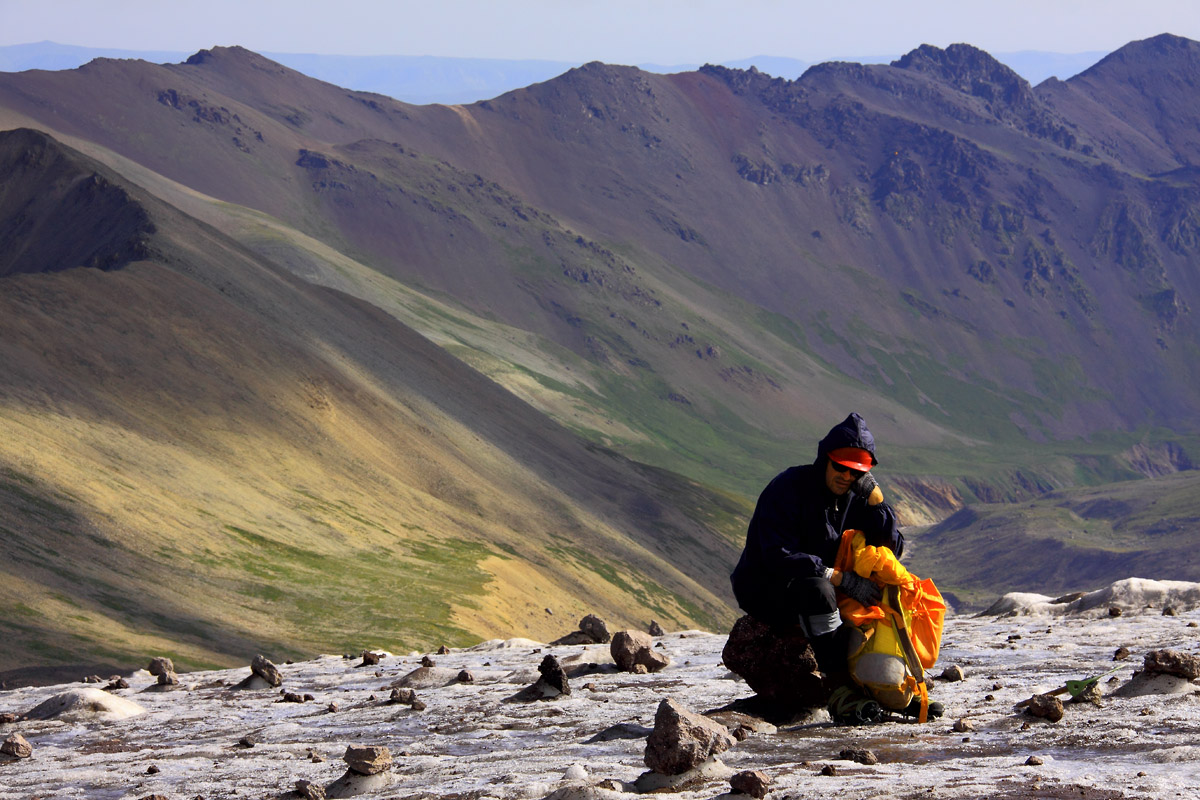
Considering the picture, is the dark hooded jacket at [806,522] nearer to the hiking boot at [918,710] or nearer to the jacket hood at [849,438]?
the jacket hood at [849,438]

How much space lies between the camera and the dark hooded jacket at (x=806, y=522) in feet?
41.9

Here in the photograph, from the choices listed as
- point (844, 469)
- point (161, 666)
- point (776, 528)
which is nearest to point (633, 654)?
point (776, 528)

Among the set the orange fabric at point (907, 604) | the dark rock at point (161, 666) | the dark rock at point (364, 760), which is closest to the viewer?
the dark rock at point (364, 760)

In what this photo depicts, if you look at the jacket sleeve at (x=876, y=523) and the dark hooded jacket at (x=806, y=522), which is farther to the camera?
the jacket sleeve at (x=876, y=523)

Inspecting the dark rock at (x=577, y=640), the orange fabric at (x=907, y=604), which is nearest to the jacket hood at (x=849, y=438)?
the orange fabric at (x=907, y=604)

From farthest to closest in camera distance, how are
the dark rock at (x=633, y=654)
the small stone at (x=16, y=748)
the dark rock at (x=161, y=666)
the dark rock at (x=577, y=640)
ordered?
the dark rock at (x=577, y=640) < the dark rock at (x=161, y=666) < the dark rock at (x=633, y=654) < the small stone at (x=16, y=748)

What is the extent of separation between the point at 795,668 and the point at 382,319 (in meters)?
112

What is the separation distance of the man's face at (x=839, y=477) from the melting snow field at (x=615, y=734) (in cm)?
246

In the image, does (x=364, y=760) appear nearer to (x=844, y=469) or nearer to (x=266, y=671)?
(x=844, y=469)

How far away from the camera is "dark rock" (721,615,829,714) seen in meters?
12.8

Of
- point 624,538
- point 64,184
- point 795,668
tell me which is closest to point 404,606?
point 624,538

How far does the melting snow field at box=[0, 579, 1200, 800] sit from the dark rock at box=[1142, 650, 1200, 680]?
0.51 feet

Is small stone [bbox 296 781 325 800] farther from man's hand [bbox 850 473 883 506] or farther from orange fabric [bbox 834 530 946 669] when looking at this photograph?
man's hand [bbox 850 473 883 506]

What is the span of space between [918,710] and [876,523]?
6.44 feet
